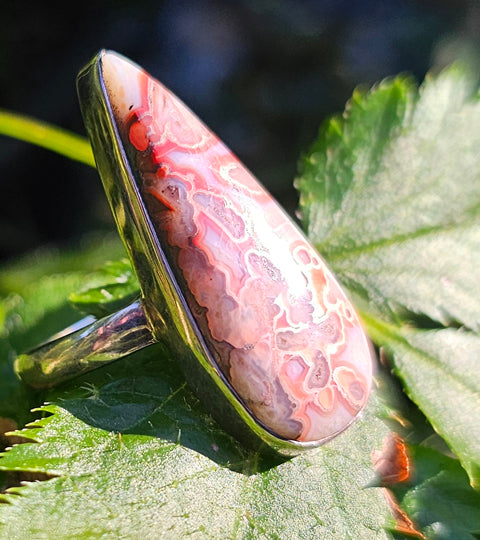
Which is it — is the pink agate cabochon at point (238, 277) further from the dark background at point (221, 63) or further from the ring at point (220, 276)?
the dark background at point (221, 63)

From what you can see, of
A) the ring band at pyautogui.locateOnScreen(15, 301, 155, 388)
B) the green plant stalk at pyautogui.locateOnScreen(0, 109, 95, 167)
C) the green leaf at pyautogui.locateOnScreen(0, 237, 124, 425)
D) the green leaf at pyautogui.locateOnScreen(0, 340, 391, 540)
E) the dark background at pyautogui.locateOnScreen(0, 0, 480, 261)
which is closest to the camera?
the green leaf at pyautogui.locateOnScreen(0, 340, 391, 540)

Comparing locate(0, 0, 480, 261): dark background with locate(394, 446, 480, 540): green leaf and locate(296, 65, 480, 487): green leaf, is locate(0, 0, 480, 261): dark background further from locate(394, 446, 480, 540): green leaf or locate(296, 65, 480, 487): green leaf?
locate(394, 446, 480, 540): green leaf

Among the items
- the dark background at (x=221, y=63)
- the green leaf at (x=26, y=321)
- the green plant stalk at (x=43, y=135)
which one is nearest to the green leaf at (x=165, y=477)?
the green leaf at (x=26, y=321)

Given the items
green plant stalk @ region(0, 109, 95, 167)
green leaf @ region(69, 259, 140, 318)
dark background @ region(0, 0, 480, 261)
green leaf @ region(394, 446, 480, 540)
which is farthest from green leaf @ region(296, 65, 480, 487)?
dark background @ region(0, 0, 480, 261)

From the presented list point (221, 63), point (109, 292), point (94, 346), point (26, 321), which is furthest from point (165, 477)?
point (221, 63)

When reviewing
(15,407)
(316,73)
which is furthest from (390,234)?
(316,73)
